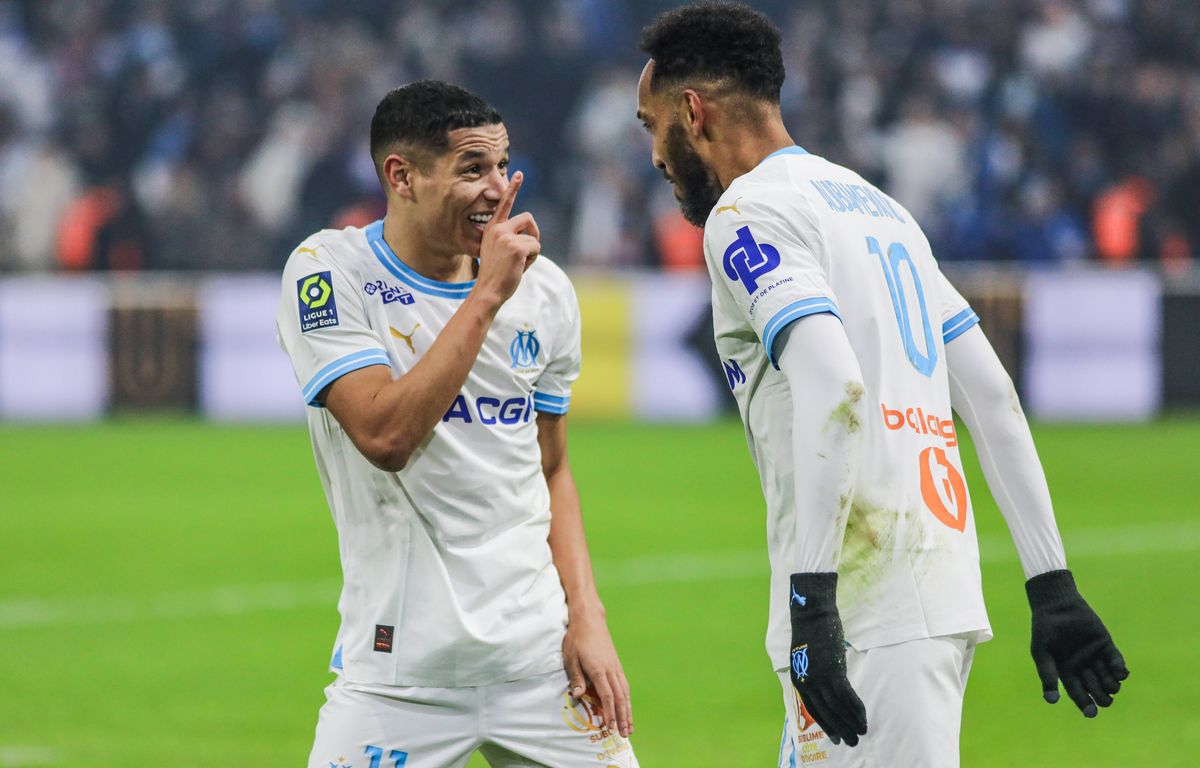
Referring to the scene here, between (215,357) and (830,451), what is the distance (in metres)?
14.6

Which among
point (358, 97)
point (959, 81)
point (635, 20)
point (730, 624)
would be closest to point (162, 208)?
point (358, 97)

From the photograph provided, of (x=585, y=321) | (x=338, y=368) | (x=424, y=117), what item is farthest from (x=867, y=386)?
(x=585, y=321)

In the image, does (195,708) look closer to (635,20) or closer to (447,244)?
(447,244)

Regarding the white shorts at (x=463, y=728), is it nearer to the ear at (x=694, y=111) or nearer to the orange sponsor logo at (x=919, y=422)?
the orange sponsor logo at (x=919, y=422)

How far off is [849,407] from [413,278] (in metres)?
1.21

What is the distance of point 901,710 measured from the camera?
127 inches

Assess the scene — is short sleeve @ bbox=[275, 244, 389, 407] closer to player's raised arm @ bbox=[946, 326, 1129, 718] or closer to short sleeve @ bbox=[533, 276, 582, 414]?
short sleeve @ bbox=[533, 276, 582, 414]

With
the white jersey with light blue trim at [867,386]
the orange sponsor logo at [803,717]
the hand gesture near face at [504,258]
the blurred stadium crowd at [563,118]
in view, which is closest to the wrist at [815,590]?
the white jersey with light blue trim at [867,386]

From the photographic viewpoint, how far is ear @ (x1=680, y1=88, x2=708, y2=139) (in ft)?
11.4

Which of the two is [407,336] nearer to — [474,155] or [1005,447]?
[474,155]

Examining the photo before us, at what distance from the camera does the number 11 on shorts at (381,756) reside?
367 centimetres

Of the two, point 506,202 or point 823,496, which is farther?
point 506,202

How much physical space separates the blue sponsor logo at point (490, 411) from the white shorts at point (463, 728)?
563 millimetres

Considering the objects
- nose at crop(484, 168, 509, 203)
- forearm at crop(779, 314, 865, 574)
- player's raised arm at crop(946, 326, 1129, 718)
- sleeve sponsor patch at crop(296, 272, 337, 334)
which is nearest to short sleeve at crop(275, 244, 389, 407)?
sleeve sponsor patch at crop(296, 272, 337, 334)
